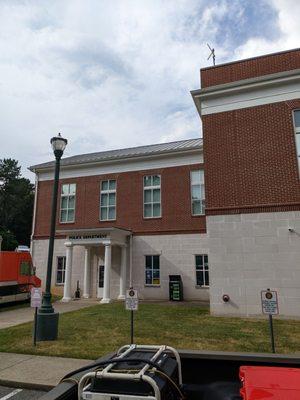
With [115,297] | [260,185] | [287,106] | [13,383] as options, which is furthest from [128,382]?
[115,297]

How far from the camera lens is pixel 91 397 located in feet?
8.25

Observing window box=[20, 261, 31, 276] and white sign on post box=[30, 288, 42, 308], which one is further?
window box=[20, 261, 31, 276]

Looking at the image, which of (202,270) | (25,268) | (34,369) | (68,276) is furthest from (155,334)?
(68,276)

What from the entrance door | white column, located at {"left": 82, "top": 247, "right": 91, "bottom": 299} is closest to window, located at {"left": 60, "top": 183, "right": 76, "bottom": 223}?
white column, located at {"left": 82, "top": 247, "right": 91, "bottom": 299}

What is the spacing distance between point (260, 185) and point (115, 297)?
12.4 metres

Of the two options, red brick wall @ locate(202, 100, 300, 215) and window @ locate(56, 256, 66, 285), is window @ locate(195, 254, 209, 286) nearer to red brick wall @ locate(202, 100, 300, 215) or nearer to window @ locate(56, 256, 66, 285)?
red brick wall @ locate(202, 100, 300, 215)

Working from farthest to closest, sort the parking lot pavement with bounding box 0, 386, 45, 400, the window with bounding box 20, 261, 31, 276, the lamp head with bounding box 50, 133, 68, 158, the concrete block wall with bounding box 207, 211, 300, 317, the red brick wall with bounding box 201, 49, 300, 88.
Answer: the window with bounding box 20, 261, 31, 276 < the red brick wall with bounding box 201, 49, 300, 88 < the concrete block wall with bounding box 207, 211, 300, 317 < the lamp head with bounding box 50, 133, 68, 158 < the parking lot pavement with bounding box 0, 386, 45, 400

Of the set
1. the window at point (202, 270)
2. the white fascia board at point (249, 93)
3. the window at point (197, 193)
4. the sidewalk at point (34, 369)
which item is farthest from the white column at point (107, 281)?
the sidewalk at point (34, 369)

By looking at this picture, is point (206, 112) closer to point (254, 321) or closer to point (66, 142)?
point (66, 142)

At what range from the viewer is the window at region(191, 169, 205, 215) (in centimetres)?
2205

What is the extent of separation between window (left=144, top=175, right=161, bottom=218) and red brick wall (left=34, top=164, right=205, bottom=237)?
0.97 ft

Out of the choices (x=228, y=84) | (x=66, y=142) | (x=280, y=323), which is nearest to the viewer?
(x=66, y=142)

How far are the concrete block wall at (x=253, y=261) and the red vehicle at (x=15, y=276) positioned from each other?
1039 cm

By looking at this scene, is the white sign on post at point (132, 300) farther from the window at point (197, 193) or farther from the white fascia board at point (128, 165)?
the white fascia board at point (128, 165)
